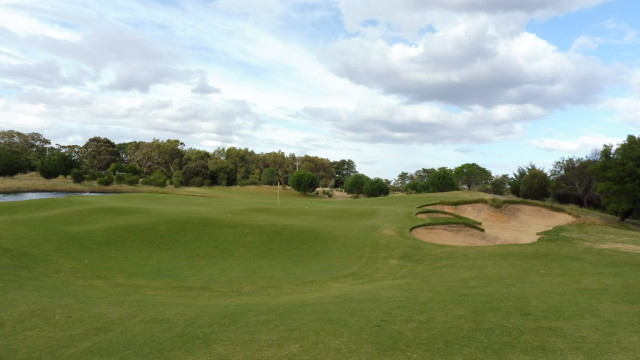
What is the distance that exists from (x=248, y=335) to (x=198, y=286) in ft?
25.6

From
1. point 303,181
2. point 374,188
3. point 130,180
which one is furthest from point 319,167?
point 130,180

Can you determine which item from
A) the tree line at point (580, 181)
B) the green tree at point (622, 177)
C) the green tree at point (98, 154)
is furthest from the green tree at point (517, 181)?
the green tree at point (98, 154)

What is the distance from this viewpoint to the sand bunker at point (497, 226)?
27.1 metres

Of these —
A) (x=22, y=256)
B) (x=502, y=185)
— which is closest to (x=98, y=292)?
(x=22, y=256)

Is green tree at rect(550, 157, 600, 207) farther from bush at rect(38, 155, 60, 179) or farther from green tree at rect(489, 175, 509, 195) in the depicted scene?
bush at rect(38, 155, 60, 179)

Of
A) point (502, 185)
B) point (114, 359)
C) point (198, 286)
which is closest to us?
point (114, 359)

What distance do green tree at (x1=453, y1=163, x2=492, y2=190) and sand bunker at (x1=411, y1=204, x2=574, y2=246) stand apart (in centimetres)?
6678

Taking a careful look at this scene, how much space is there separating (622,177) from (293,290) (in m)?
40.2

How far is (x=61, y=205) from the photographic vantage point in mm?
31078

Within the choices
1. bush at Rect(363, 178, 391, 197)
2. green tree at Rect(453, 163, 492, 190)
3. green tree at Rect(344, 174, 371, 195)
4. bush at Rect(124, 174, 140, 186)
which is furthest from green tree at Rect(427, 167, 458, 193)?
bush at Rect(124, 174, 140, 186)

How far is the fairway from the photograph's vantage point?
7758 millimetres

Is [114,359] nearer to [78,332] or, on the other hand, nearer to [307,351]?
[78,332]

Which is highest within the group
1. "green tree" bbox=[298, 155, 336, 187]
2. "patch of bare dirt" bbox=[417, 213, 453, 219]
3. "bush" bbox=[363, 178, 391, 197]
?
"green tree" bbox=[298, 155, 336, 187]

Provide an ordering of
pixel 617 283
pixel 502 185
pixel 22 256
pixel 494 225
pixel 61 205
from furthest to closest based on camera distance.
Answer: pixel 502 185, pixel 494 225, pixel 61 205, pixel 22 256, pixel 617 283
